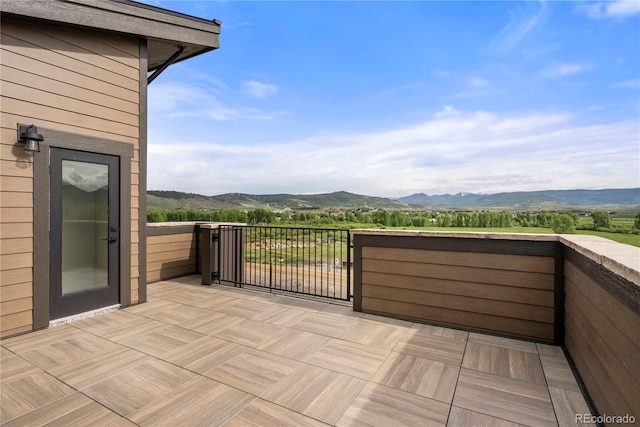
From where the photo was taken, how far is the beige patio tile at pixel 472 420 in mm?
1600

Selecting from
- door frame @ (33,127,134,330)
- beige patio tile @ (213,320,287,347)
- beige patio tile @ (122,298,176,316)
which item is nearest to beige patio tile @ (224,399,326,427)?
beige patio tile @ (213,320,287,347)

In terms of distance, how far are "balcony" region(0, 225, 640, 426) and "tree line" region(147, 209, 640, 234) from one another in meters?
0.55

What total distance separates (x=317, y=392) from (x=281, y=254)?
3327mm

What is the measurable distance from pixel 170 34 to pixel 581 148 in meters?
12.0

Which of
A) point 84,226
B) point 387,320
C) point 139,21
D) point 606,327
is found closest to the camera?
point 606,327

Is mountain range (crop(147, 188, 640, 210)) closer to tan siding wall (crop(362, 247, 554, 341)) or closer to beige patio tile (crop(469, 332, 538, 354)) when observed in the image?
tan siding wall (crop(362, 247, 554, 341))

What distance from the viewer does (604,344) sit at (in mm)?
1596

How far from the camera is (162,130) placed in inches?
324

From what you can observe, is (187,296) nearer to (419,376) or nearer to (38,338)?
(38,338)

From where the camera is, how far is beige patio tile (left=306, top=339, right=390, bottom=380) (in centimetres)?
220

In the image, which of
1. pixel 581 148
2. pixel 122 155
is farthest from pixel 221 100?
pixel 581 148

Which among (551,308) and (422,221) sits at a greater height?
(422,221)

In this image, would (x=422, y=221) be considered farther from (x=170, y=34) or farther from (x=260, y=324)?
(x=170, y=34)

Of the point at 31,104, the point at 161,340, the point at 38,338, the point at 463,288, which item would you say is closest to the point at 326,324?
the point at 463,288
